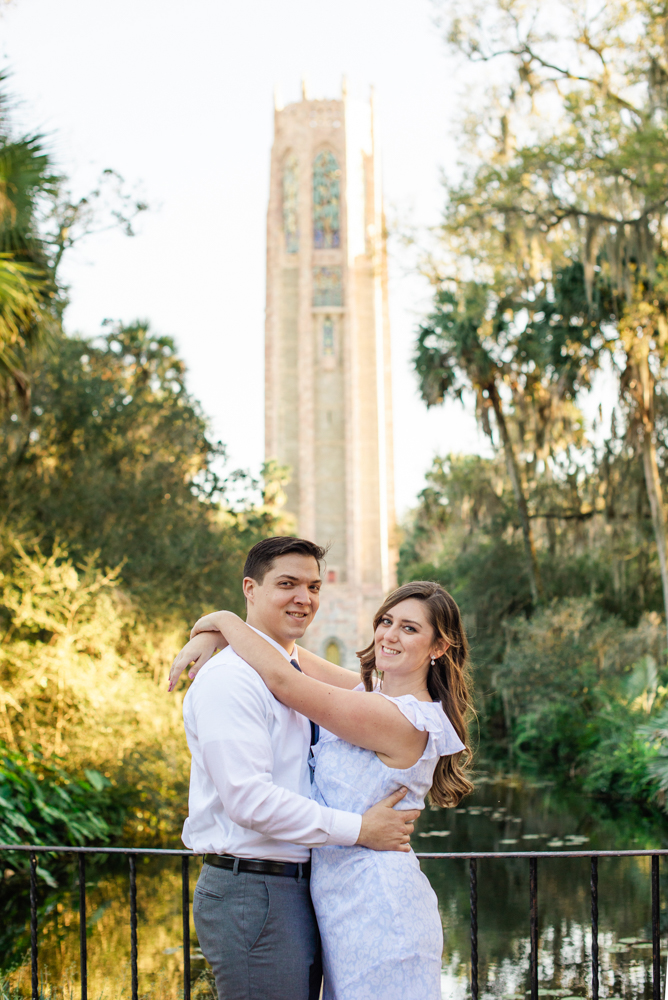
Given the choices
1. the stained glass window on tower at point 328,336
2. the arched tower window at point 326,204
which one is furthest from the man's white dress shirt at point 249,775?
the arched tower window at point 326,204

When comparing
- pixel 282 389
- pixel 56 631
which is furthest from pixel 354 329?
pixel 56 631

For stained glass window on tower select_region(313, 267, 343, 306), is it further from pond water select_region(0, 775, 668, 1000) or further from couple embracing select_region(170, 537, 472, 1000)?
couple embracing select_region(170, 537, 472, 1000)

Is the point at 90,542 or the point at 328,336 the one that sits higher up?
the point at 328,336

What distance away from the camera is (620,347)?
16.6 m

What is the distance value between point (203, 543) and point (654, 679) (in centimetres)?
758

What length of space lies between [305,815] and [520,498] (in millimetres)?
20254

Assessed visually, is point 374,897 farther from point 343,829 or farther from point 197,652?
point 197,652

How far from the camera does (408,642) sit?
2299 mm

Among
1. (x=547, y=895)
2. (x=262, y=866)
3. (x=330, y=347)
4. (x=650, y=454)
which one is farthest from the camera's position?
(x=330, y=347)

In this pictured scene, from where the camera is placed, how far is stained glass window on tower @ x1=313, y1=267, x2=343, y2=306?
4675 cm

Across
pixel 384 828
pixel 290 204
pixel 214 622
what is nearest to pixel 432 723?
pixel 384 828

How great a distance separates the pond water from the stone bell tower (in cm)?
3369

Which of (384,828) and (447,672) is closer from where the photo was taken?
(384,828)

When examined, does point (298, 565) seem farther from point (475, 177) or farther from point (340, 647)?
point (340, 647)
